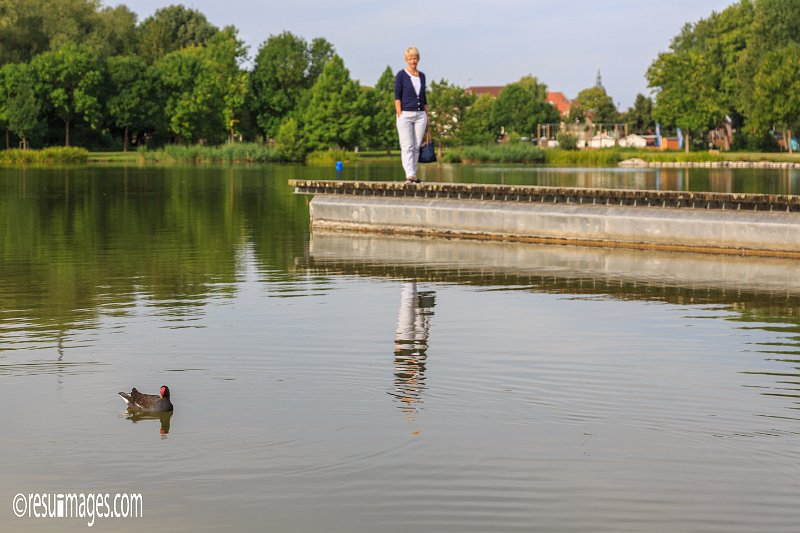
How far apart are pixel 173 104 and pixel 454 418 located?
121m

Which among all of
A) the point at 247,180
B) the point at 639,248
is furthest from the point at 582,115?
the point at 639,248

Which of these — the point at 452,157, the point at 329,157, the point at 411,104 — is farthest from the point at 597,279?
the point at 452,157

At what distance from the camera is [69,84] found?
12262cm

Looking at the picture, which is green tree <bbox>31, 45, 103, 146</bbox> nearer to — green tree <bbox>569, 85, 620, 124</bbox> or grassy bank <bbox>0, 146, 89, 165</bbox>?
grassy bank <bbox>0, 146, 89, 165</bbox>

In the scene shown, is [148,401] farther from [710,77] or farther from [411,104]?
[710,77]

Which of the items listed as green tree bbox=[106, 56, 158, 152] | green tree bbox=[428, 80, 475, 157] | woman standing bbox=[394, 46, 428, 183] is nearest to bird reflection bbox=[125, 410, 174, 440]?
woman standing bbox=[394, 46, 428, 183]

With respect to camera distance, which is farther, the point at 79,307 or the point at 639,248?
the point at 639,248

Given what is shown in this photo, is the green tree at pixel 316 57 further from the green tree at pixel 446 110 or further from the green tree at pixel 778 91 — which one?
the green tree at pixel 778 91

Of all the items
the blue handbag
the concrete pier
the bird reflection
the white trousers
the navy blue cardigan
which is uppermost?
the navy blue cardigan

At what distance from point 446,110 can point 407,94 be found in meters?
118

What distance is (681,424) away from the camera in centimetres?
1102

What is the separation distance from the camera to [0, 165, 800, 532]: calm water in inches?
352

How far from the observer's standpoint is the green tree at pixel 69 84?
120m

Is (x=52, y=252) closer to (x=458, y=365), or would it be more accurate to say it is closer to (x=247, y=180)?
(x=458, y=365)
